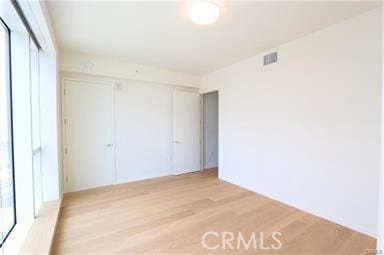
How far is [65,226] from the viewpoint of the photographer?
2.28m

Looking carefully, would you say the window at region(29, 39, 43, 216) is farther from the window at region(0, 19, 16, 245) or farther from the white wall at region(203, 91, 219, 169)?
the white wall at region(203, 91, 219, 169)

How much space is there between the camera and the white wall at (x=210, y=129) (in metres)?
5.16

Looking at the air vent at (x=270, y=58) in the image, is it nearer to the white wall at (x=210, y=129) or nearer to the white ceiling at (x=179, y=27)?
the white ceiling at (x=179, y=27)

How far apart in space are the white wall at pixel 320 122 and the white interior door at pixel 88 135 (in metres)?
2.72

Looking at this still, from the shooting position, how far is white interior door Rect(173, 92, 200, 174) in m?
4.55

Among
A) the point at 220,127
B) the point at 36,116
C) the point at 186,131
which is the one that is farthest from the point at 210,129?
the point at 36,116

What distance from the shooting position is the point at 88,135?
3541 millimetres

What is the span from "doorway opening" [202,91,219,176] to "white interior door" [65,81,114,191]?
2.45 m

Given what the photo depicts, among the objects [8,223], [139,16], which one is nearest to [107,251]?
[8,223]

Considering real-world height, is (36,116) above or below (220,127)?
above

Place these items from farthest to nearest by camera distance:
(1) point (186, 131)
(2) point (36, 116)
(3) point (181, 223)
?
(1) point (186, 131), (2) point (36, 116), (3) point (181, 223)

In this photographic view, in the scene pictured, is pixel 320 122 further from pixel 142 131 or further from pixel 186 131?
pixel 142 131

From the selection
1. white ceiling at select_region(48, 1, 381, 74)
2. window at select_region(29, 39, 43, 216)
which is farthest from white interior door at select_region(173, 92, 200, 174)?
window at select_region(29, 39, 43, 216)

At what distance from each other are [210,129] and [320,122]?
119 inches
